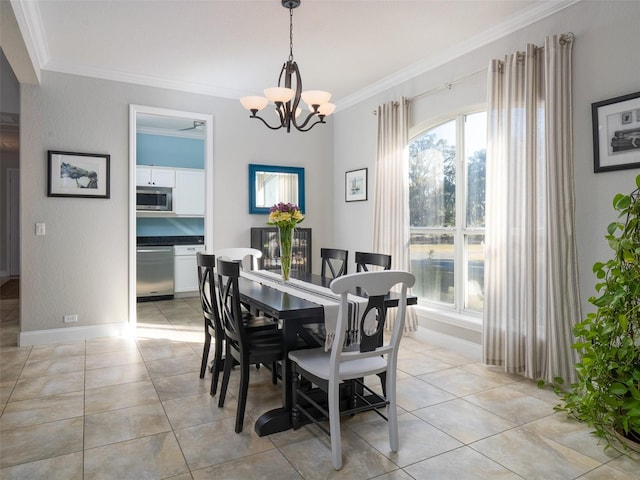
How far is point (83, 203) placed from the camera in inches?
171

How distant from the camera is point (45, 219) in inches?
165

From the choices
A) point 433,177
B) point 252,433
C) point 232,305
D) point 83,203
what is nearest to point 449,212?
point 433,177

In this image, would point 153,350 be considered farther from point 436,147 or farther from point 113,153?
point 436,147

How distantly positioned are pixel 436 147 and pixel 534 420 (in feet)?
8.76

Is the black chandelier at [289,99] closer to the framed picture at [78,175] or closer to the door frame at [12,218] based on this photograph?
the framed picture at [78,175]

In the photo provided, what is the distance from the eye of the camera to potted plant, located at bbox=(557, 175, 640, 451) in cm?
219

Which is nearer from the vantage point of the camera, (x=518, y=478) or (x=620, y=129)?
Result: (x=518, y=478)

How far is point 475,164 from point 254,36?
2257 millimetres

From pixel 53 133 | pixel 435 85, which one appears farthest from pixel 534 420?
pixel 53 133

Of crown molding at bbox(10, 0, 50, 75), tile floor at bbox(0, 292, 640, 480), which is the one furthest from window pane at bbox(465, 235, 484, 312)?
crown molding at bbox(10, 0, 50, 75)

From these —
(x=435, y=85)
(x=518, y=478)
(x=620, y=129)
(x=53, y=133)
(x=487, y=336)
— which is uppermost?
(x=435, y=85)

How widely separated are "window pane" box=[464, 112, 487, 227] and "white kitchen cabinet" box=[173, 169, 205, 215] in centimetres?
440

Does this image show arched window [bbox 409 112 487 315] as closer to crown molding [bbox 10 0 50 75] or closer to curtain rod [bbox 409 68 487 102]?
curtain rod [bbox 409 68 487 102]

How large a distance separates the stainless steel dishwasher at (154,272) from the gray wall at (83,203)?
1.85m
